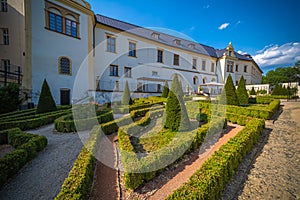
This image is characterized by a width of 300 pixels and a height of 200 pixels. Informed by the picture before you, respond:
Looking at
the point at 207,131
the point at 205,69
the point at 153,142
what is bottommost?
the point at 153,142

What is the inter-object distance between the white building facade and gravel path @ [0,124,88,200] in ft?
32.2

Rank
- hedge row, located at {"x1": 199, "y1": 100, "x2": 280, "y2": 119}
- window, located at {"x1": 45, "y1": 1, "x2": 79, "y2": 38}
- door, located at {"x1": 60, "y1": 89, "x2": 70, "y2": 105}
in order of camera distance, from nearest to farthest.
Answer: hedge row, located at {"x1": 199, "y1": 100, "x2": 280, "y2": 119} → window, located at {"x1": 45, "y1": 1, "x2": 79, "y2": 38} → door, located at {"x1": 60, "y1": 89, "x2": 70, "y2": 105}

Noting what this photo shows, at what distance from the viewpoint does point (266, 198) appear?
9.62ft

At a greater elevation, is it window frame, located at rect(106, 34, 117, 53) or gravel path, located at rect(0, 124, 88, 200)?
window frame, located at rect(106, 34, 117, 53)

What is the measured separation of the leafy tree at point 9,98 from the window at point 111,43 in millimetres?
11041

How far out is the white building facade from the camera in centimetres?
1187

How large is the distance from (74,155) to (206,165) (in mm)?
4219

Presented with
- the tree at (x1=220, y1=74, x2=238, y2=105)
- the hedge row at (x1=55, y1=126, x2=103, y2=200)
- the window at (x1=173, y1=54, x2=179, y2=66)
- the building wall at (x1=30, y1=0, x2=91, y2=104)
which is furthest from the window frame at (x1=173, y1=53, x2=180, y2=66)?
the hedge row at (x1=55, y1=126, x2=103, y2=200)

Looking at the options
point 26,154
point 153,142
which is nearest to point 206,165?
point 153,142

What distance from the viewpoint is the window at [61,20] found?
12.1 m

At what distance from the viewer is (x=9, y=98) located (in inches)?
378

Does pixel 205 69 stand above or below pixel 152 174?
above

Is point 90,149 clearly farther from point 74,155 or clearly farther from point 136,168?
point 136,168

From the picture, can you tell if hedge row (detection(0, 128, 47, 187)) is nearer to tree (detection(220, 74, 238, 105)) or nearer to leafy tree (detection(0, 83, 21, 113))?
leafy tree (detection(0, 83, 21, 113))
